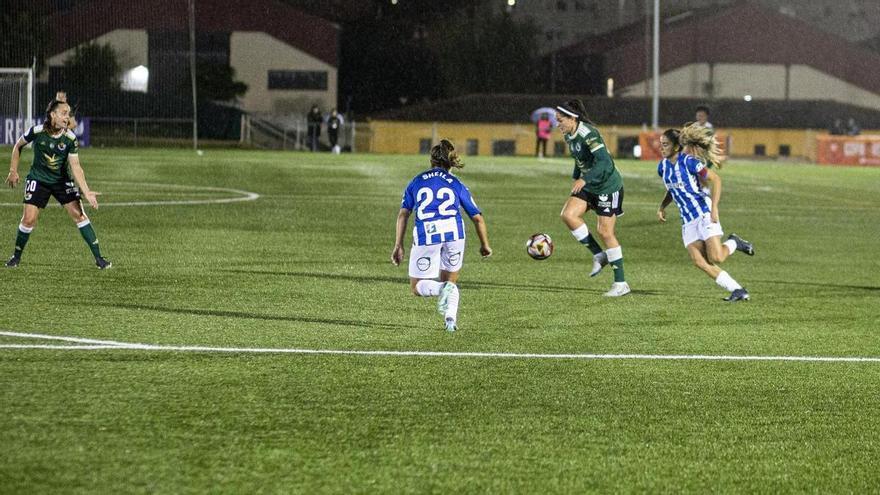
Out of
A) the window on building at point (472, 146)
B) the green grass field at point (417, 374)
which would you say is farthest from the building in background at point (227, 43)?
the green grass field at point (417, 374)

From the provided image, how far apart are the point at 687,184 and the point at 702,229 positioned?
1.72ft

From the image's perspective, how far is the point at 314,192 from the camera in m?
31.6

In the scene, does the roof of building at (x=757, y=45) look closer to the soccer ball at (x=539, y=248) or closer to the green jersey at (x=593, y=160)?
the green jersey at (x=593, y=160)

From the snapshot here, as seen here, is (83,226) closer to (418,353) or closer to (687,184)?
(687,184)

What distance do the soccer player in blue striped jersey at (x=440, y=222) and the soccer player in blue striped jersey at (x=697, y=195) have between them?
3263 mm

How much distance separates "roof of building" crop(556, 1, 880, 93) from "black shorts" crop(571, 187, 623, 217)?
77475 millimetres

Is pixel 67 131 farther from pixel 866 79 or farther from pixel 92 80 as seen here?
pixel 866 79

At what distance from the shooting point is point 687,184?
14664mm

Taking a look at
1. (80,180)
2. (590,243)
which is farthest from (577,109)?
(80,180)

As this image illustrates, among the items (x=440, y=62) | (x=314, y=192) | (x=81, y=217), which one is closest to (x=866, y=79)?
(x=440, y=62)

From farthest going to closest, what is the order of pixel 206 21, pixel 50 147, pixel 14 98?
1. pixel 206 21
2. pixel 14 98
3. pixel 50 147

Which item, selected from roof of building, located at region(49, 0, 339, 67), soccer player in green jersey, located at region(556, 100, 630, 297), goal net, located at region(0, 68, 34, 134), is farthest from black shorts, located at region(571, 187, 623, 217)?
roof of building, located at region(49, 0, 339, 67)

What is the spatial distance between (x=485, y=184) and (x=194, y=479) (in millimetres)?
30333

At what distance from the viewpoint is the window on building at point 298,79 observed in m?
89.7
